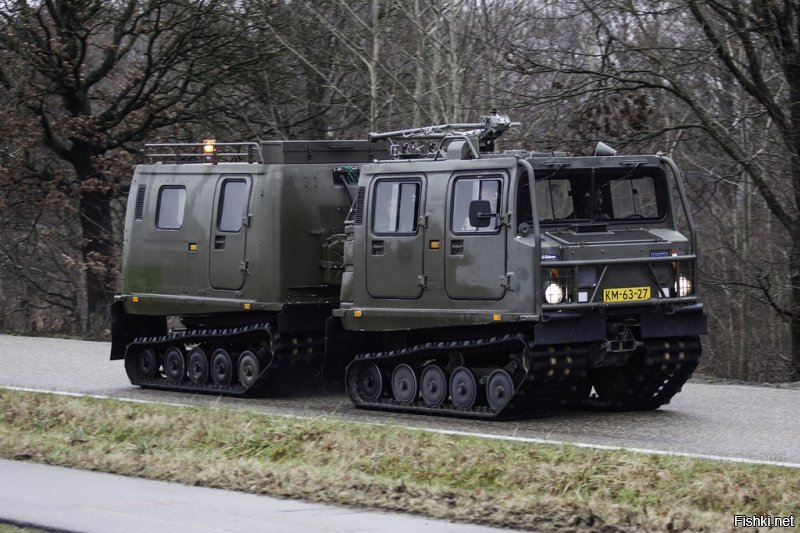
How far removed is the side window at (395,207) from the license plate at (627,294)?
2164 millimetres

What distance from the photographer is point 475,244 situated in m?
13.0

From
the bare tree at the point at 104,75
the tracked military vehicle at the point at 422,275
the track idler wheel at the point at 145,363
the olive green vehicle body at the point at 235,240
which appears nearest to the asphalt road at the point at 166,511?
the tracked military vehicle at the point at 422,275

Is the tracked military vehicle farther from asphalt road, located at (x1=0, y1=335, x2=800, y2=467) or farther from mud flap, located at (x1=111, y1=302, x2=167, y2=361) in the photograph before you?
asphalt road, located at (x1=0, y1=335, x2=800, y2=467)

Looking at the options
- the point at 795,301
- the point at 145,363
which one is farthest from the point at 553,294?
the point at 795,301

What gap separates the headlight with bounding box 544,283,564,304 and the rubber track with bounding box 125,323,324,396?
3.78 meters

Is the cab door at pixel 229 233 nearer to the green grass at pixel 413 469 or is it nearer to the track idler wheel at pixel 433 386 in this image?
the green grass at pixel 413 469

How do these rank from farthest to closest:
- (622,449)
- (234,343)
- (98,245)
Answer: (98,245) → (234,343) → (622,449)

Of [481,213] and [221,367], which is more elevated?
[481,213]

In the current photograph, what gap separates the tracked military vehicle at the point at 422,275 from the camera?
41.8 ft

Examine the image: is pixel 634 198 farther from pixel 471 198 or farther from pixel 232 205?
pixel 232 205

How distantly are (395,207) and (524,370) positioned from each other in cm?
237

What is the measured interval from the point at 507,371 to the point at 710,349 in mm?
12644

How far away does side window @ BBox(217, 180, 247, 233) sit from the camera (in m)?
15.4

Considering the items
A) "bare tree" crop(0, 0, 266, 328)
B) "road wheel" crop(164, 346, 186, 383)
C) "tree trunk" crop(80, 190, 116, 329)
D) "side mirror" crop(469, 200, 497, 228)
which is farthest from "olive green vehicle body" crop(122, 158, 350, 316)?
"tree trunk" crop(80, 190, 116, 329)
